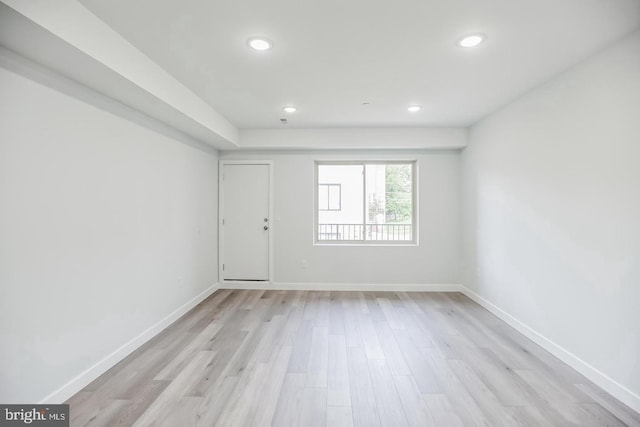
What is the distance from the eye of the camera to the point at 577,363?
245 centimetres

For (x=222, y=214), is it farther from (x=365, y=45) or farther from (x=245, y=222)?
(x=365, y=45)

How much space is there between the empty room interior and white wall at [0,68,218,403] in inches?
0.5

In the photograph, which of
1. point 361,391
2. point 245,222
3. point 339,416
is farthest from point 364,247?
point 339,416

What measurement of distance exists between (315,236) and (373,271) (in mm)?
1092

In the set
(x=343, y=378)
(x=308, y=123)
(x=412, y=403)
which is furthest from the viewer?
(x=308, y=123)

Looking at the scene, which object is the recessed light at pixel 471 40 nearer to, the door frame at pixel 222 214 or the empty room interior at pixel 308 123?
the empty room interior at pixel 308 123

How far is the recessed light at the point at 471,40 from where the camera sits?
6.68 feet

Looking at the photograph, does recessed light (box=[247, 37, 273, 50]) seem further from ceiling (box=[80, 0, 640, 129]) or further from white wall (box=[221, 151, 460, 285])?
white wall (box=[221, 151, 460, 285])

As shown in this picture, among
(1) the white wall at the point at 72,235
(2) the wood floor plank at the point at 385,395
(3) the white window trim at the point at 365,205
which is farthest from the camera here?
(3) the white window trim at the point at 365,205

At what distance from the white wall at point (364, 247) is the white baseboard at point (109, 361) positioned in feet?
5.85

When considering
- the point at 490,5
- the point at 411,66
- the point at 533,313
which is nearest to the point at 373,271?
the point at 533,313

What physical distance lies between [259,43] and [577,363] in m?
3.51

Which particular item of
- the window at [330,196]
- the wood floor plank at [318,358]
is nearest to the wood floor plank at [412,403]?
the wood floor plank at [318,358]

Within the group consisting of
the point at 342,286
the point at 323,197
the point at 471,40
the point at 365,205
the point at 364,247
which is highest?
the point at 471,40
